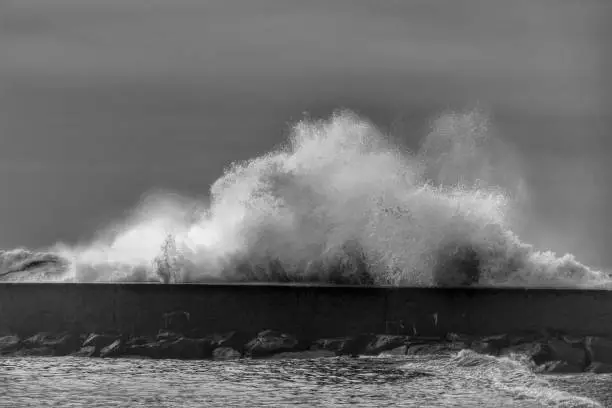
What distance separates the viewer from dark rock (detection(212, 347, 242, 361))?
40.1ft

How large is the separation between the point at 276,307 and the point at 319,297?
575mm

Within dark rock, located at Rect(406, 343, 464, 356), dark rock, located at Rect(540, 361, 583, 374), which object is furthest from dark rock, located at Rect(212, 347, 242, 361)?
dark rock, located at Rect(540, 361, 583, 374)

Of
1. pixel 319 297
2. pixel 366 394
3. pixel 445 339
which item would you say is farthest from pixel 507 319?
pixel 366 394

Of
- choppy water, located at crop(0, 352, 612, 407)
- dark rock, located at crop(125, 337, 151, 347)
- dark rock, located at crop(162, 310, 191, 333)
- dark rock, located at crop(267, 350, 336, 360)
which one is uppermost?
dark rock, located at crop(162, 310, 191, 333)

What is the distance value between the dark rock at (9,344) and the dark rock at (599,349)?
287 inches

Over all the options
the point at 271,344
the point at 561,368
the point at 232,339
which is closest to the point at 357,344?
the point at 271,344

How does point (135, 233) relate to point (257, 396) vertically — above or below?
above

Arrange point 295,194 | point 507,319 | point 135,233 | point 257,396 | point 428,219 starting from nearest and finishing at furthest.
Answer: point 257,396 < point 507,319 < point 428,219 < point 295,194 < point 135,233

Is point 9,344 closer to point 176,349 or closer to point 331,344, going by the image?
point 176,349

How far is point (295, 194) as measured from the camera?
51.2ft

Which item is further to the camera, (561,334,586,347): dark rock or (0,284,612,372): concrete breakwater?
(0,284,612,372): concrete breakwater

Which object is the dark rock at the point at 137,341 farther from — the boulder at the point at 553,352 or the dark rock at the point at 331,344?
the boulder at the point at 553,352

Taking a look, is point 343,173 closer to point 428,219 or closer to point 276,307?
point 428,219

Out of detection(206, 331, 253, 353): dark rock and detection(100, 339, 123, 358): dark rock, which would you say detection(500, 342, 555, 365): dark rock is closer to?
detection(206, 331, 253, 353): dark rock
